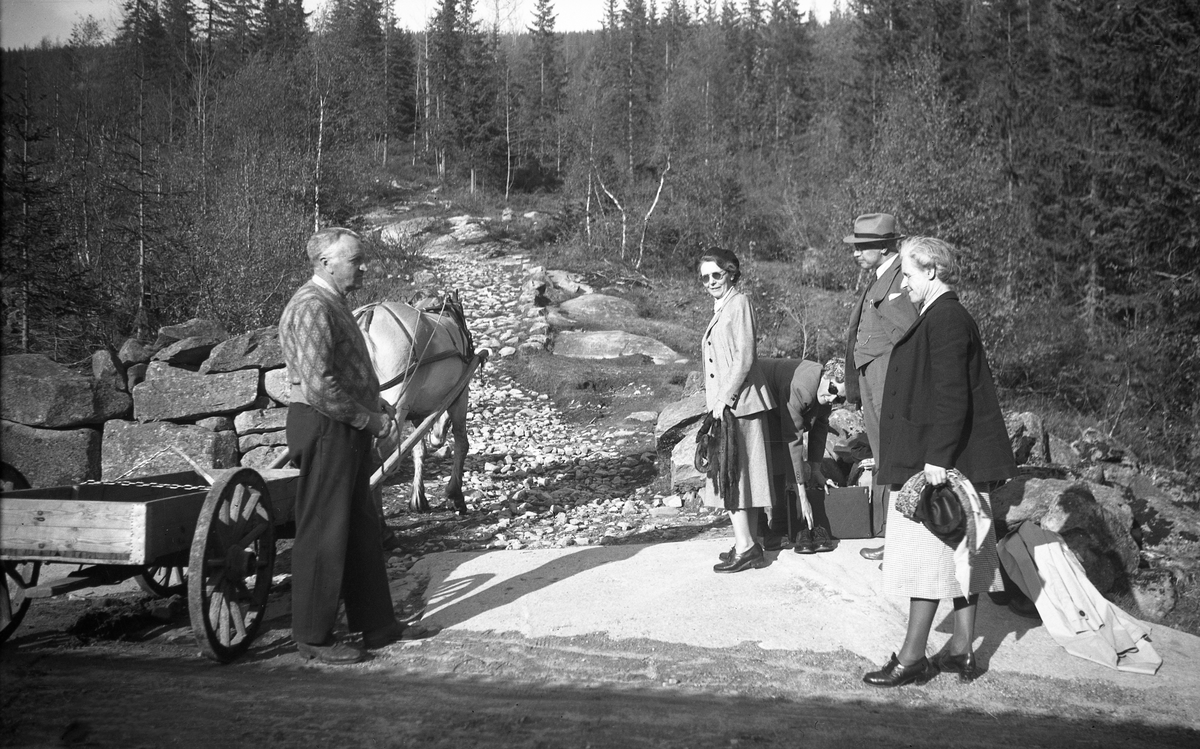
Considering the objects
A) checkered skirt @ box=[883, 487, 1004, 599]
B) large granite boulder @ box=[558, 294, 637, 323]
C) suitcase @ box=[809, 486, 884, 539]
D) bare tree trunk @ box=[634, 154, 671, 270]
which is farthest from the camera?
bare tree trunk @ box=[634, 154, 671, 270]

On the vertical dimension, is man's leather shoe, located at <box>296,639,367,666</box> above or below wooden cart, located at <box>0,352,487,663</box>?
below

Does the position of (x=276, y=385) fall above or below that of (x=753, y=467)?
above

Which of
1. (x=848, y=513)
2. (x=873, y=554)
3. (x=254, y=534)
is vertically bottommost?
(x=873, y=554)

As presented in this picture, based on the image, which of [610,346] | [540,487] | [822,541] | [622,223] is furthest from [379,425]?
[622,223]

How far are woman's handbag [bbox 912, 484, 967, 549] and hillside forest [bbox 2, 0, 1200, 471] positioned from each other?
976 cm

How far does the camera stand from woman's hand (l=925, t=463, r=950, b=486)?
3.65 meters

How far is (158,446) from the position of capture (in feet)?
24.0

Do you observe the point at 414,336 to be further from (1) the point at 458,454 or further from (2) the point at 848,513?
(2) the point at 848,513

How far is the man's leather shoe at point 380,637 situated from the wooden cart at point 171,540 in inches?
21.8

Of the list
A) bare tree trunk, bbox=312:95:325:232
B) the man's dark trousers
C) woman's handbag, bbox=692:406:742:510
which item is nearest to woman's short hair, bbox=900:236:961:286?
woman's handbag, bbox=692:406:742:510

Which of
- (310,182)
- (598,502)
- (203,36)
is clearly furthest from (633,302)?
(203,36)

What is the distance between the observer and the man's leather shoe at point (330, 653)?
405cm

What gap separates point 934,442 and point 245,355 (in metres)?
6.26

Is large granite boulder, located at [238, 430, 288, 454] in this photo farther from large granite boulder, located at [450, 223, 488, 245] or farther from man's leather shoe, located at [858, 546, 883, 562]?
large granite boulder, located at [450, 223, 488, 245]
